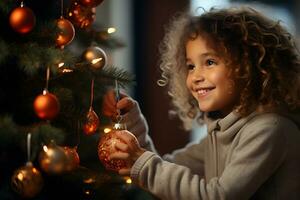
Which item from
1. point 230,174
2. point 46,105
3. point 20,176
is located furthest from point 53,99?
point 230,174

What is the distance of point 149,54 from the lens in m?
2.25

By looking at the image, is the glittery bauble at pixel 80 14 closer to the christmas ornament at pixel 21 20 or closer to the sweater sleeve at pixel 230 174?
the christmas ornament at pixel 21 20

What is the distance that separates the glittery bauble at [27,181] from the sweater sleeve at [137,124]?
46cm

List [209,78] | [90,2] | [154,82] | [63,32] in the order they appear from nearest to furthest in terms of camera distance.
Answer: [63,32] < [90,2] < [209,78] < [154,82]

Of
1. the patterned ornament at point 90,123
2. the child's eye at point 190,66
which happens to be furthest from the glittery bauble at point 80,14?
the child's eye at point 190,66

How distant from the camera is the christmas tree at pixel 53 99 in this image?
883 mm

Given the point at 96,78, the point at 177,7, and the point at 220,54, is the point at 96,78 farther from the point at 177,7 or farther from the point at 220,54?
the point at 177,7

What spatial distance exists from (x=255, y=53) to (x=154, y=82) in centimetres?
101

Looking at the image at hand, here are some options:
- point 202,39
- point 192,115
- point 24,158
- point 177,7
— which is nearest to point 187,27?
point 202,39

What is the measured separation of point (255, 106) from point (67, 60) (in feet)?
1.62

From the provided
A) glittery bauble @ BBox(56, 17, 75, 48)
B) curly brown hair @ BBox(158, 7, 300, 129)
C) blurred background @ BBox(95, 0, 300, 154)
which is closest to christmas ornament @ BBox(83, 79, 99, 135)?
glittery bauble @ BBox(56, 17, 75, 48)

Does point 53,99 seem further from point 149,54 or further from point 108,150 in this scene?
point 149,54

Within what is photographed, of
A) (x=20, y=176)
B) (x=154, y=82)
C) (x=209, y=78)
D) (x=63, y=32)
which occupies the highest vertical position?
(x=63, y=32)

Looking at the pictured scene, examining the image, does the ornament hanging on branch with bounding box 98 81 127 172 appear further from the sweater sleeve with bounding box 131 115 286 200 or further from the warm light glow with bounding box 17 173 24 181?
the warm light glow with bounding box 17 173 24 181
